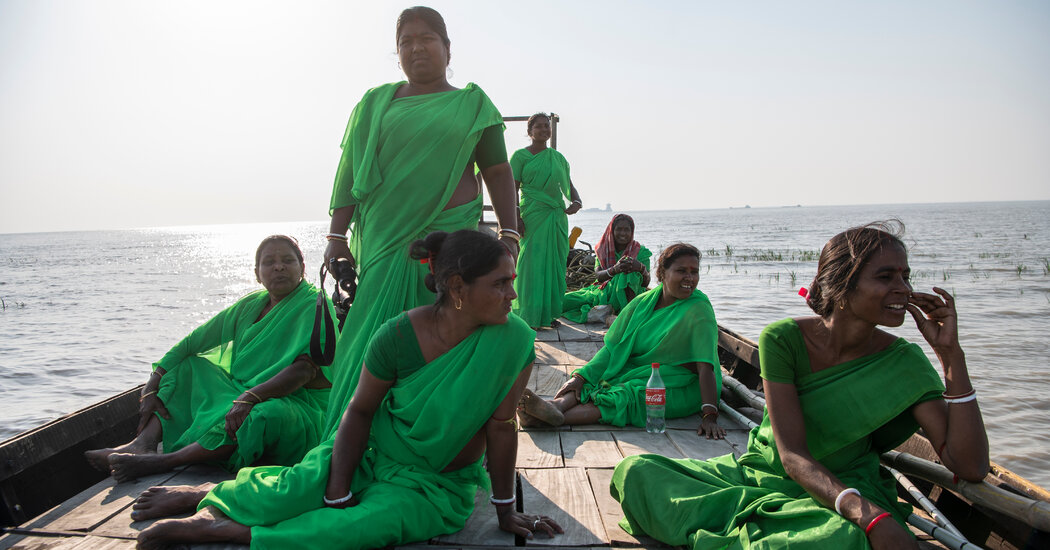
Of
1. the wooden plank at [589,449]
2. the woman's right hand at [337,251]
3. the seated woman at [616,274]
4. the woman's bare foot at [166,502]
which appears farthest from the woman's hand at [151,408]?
the seated woman at [616,274]

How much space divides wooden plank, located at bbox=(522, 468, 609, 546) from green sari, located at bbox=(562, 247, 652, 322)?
4419 mm

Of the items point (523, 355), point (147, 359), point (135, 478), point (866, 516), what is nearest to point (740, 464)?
point (866, 516)

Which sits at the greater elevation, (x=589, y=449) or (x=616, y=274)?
(x=616, y=274)

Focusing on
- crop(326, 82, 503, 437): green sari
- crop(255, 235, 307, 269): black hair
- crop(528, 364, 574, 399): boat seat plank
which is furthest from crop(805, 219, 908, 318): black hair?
crop(255, 235, 307, 269): black hair

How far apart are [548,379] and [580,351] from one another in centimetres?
105

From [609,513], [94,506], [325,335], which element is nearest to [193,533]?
[94,506]

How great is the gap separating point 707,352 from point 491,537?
1.88 m

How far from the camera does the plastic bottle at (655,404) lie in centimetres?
336

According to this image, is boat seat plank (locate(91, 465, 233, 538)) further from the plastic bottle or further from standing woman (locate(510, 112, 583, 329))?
standing woman (locate(510, 112, 583, 329))

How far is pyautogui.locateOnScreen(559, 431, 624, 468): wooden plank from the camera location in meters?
2.91

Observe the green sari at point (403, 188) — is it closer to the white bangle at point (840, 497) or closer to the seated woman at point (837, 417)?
the seated woman at point (837, 417)

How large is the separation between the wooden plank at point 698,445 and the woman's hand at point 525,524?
41.6 inches

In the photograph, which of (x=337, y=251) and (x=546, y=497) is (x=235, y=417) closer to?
(x=337, y=251)

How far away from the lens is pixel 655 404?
338 cm
